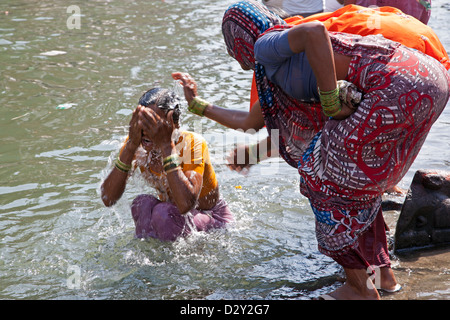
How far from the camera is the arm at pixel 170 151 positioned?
3.42 meters

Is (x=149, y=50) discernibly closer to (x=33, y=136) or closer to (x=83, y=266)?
(x=33, y=136)

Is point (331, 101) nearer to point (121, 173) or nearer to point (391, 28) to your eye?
point (391, 28)

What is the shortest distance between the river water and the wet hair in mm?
617

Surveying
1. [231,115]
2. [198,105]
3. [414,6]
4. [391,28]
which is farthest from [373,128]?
[414,6]

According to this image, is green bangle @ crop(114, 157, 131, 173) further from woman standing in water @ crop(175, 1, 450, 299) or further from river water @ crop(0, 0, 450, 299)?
woman standing in water @ crop(175, 1, 450, 299)

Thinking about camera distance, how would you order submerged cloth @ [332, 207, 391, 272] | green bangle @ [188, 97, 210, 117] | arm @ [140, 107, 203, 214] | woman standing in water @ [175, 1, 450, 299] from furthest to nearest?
green bangle @ [188, 97, 210, 117], arm @ [140, 107, 203, 214], submerged cloth @ [332, 207, 391, 272], woman standing in water @ [175, 1, 450, 299]

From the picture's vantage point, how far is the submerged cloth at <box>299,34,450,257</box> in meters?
2.70

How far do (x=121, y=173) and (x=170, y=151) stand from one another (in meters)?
0.39

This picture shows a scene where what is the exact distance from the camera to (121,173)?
369cm

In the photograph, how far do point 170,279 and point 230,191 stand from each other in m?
1.43

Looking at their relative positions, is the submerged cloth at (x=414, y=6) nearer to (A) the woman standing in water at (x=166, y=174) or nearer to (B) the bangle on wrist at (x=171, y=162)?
(A) the woman standing in water at (x=166, y=174)

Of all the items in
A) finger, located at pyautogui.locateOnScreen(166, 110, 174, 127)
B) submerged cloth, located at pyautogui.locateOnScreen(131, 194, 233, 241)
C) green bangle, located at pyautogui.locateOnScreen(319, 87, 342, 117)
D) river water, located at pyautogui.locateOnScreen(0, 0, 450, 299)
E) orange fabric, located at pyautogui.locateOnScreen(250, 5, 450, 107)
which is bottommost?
river water, located at pyautogui.locateOnScreen(0, 0, 450, 299)

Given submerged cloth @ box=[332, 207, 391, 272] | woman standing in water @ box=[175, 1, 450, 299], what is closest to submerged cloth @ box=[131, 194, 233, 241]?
woman standing in water @ box=[175, 1, 450, 299]
